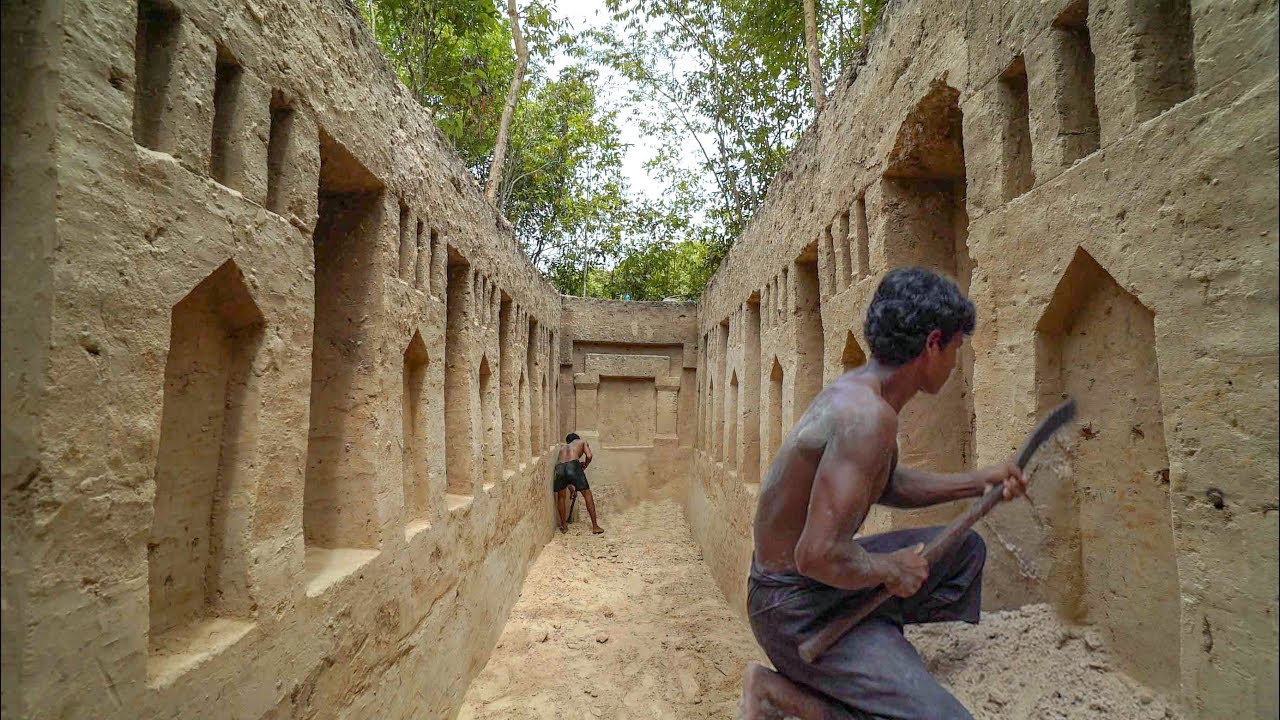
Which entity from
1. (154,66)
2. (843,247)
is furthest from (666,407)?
(154,66)

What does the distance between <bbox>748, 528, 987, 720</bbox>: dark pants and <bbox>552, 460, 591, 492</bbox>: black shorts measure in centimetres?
792

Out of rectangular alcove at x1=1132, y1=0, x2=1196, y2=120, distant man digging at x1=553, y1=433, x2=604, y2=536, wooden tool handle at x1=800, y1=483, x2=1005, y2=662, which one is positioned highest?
rectangular alcove at x1=1132, y1=0, x2=1196, y2=120

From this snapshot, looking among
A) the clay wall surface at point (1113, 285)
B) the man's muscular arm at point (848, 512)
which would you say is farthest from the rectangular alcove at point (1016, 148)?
the man's muscular arm at point (848, 512)

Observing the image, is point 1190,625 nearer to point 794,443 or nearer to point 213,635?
point 794,443

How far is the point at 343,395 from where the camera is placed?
308 cm

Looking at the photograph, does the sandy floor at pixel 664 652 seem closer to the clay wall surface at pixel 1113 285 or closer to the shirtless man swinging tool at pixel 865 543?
the clay wall surface at pixel 1113 285

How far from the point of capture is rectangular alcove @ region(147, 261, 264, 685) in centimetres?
196

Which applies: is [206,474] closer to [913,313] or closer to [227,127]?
[227,127]

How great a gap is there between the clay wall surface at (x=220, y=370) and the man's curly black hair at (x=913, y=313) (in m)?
1.94

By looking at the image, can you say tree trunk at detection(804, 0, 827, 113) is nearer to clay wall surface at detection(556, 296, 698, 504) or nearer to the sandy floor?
the sandy floor

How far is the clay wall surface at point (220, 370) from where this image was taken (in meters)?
1.34

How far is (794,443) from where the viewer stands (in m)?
1.50

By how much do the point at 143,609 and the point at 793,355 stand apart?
4.14 metres

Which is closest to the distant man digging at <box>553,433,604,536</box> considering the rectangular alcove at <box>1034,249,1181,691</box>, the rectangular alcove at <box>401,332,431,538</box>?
A: the rectangular alcove at <box>401,332,431,538</box>
